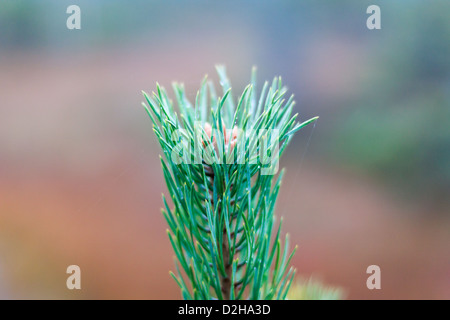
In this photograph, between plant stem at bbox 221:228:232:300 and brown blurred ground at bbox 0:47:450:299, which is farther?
brown blurred ground at bbox 0:47:450:299

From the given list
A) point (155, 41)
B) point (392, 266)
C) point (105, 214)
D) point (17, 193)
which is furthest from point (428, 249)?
point (17, 193)

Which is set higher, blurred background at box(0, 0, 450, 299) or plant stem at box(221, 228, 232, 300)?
blurred background at box(0, 0, 450, 299)

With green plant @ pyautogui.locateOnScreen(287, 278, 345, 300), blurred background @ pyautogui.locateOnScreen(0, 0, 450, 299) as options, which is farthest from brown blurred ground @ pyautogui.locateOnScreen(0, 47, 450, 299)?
green plant @ pyautogui.locateOnScreen(287, 278, 345, 300)

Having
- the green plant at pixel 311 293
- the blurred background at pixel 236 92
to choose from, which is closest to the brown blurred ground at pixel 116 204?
the blurred background at pixel 236 92

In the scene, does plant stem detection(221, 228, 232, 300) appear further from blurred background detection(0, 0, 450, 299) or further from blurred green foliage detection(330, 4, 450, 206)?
blurred green foliage detection(330, 4, 450, 206)

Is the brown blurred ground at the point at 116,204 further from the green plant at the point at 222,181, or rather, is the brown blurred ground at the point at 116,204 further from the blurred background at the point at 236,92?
the green plant at the point at 222,181

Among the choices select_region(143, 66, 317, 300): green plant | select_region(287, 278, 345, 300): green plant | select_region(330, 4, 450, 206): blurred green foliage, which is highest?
select_region(330, 4, 450, 206): blurred green foliage

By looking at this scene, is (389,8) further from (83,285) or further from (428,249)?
(83,285)
